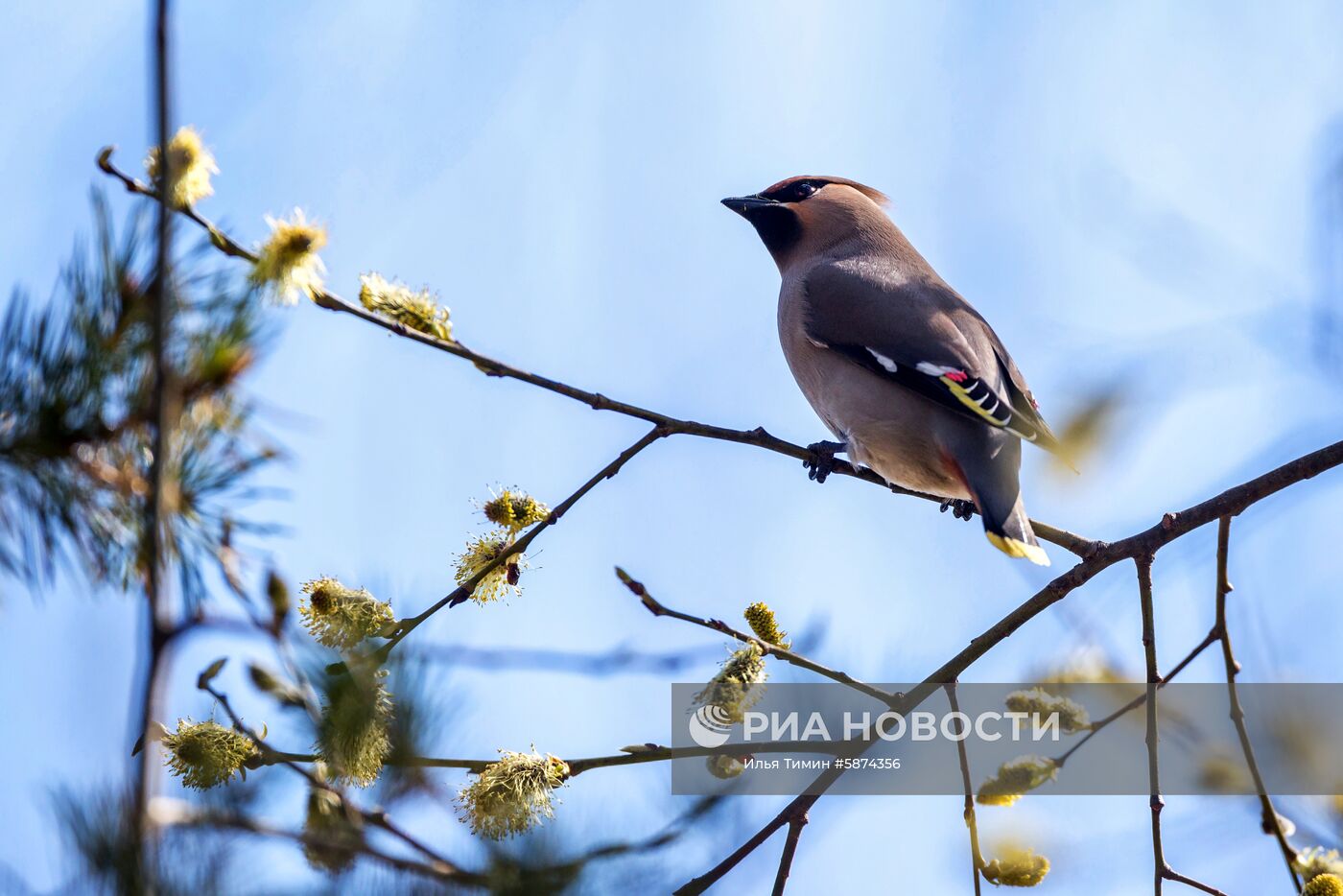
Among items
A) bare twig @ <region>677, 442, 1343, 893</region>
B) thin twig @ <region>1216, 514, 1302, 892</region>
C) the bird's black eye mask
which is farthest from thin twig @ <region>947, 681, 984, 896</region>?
the bird's black eye mask

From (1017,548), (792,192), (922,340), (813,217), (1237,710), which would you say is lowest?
(1237,710)

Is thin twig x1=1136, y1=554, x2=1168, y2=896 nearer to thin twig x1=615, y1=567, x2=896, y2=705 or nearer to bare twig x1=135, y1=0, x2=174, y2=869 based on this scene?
thin twig x1=615, y1=567, x2=896, y2=705

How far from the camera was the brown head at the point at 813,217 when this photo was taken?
546 centimetres

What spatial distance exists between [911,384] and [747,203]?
5.94 ft

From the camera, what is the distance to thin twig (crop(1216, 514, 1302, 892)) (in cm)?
267

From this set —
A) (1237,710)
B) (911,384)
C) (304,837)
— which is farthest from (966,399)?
(304,837)

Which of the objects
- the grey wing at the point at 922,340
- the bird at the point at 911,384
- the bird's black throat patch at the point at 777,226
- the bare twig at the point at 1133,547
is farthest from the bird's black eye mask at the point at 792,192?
the bare twig at the point at 1133,547

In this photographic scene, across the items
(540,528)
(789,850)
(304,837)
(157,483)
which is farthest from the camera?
(540,528)

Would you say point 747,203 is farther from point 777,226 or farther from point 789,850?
point 789,850

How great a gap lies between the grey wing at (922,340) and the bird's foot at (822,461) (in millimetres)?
296

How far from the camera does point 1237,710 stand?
9.20 feet

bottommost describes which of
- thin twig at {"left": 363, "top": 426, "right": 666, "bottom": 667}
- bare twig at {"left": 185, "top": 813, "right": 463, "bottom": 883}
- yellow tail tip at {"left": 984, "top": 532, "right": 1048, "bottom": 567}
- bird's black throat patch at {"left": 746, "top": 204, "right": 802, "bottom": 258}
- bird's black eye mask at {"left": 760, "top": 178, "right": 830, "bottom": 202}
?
bare twig at {"left": 185, "top": 813, "right": 463, "bottom": 883}

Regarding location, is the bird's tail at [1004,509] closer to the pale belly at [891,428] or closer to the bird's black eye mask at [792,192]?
the pale belly at [891,428]

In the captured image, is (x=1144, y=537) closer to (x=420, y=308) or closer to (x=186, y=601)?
(x=420, y=308)
